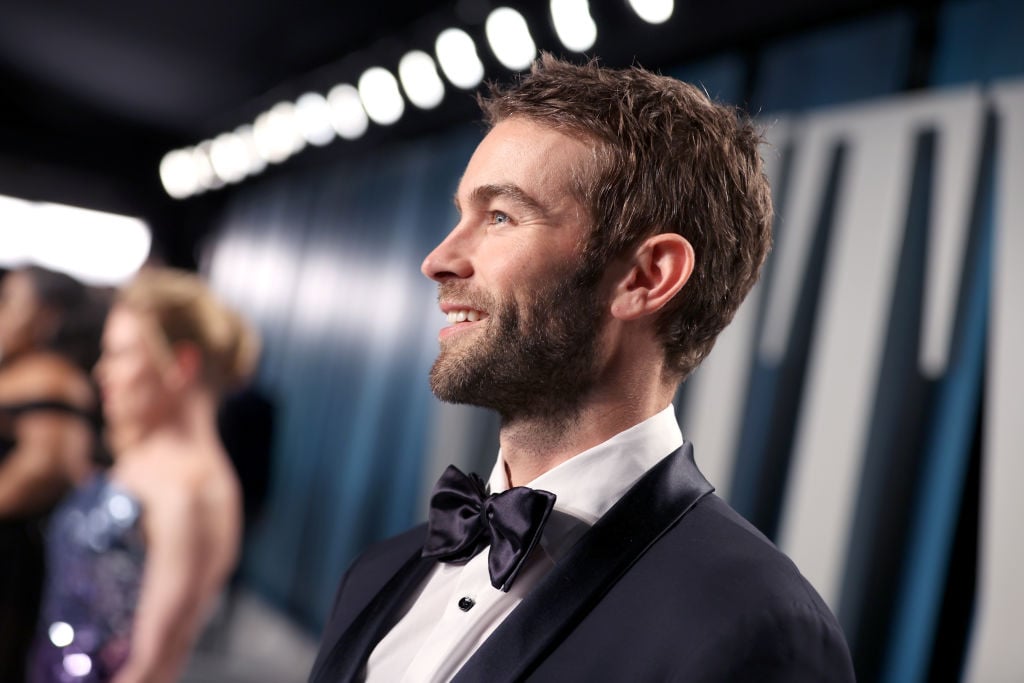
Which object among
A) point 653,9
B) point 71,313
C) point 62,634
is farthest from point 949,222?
point 71,313

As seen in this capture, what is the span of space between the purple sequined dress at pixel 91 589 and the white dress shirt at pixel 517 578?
7.60ft

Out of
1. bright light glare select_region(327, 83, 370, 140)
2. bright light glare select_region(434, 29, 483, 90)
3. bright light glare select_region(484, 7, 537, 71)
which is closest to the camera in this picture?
bright light glare select_region(484, 7, 537, 71)

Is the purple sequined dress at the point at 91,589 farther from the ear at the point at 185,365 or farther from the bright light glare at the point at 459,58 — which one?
the bright light glare at the point at 459,58

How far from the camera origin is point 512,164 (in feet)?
3.82

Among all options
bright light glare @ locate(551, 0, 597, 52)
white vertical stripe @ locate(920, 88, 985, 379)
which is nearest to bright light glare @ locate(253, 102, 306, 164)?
bright light glare @ locate(551, 0, 597, 52)

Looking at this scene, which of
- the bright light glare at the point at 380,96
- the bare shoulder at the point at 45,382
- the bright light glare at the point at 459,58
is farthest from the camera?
the bright light glare at the point at 380,96

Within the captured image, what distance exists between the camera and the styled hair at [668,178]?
1151 millimetres

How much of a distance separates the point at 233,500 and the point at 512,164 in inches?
116

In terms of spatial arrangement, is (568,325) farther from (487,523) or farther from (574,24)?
(574,24)

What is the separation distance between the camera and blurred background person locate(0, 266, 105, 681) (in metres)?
3.63

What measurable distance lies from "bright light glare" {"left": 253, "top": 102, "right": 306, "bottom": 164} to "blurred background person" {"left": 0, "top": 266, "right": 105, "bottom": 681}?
1.53 meters

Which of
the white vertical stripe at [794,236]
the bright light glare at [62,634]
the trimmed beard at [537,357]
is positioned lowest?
the bright light glare at [62,634]

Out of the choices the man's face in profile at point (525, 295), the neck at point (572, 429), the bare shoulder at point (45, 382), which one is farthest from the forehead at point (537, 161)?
the bare shoulder at point (45, 382)

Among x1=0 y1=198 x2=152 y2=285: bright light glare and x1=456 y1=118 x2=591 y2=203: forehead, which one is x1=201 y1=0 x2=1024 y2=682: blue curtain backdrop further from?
x1=0 y1=198 x2=152 y2=285: bright light glare
